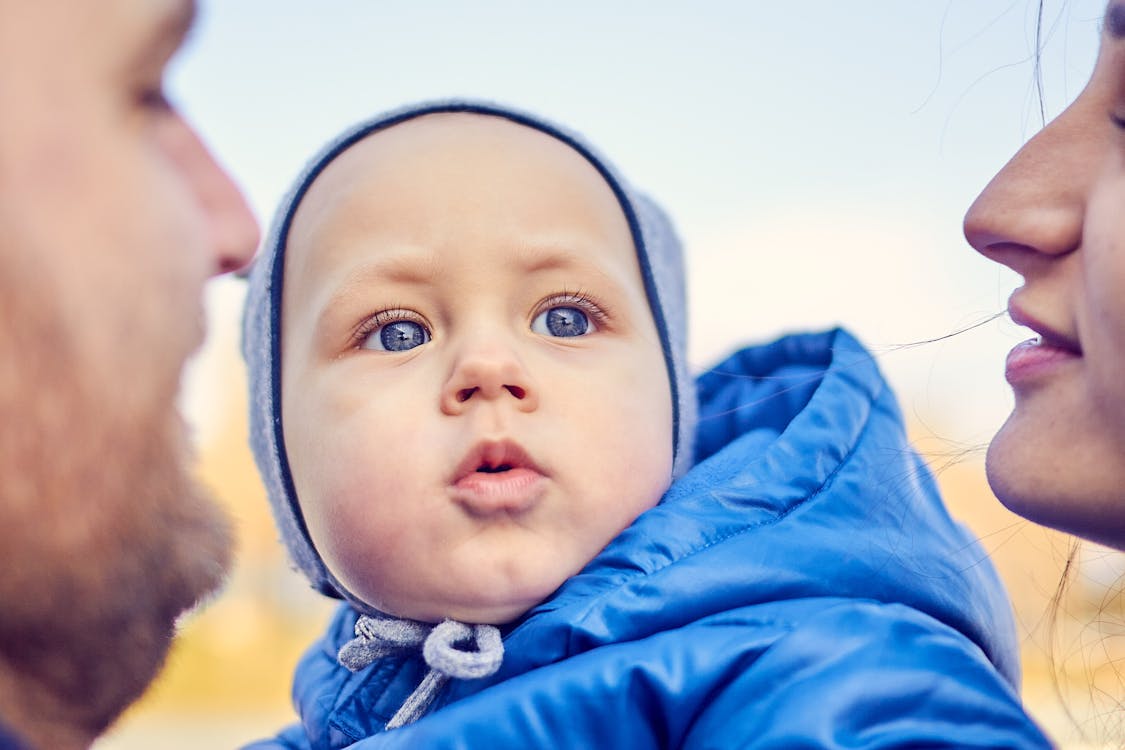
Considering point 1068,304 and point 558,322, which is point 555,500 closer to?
point 558,322

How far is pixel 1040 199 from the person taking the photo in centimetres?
84

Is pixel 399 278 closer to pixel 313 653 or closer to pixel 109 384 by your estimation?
pixel 109 384

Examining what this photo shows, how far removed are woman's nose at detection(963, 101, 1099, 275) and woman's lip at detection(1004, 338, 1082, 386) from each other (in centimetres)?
7

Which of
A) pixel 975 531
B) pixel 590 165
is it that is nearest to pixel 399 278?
pixel 590 165

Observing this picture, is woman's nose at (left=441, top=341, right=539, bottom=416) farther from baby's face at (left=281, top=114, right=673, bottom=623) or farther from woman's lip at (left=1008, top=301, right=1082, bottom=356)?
→ woman's lip at (left=1008, top=301, right=1082, bottom=356)

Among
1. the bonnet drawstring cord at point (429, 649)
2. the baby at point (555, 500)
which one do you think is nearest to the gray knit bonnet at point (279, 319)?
the baby at point (555, 500)

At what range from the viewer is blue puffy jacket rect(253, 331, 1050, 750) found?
869mm

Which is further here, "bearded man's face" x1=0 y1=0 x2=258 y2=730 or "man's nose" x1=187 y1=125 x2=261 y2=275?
"man's nose" x1=187 y1=125 x2=261 y2=275

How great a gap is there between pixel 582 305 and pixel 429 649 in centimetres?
41

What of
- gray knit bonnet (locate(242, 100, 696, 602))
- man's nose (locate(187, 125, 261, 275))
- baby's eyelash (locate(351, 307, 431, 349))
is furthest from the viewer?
gray knit bonnet (locate(242, 100, 696, 602))

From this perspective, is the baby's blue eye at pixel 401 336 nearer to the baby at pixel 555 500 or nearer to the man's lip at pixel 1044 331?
the baby at pixel 555 500

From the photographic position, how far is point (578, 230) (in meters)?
1.19

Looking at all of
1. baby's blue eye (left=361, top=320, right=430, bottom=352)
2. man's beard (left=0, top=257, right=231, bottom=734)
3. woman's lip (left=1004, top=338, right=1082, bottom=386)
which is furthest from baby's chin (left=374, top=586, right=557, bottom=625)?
woman's lip (left=1004, top=338, right=1082, bottom=386)

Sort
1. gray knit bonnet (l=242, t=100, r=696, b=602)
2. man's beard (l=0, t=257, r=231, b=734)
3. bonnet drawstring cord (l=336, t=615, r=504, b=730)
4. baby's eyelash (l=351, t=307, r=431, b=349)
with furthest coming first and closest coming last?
gray knit bonnet (l=242, t=100, r=696, b=602) < baby's eyelash (l=351, t=307, r=431, b=349) < bonnet drawstring cord (l=336, t=615, r=504, b=730) < man's beard (l=0, t=257, r=231, b=734)
